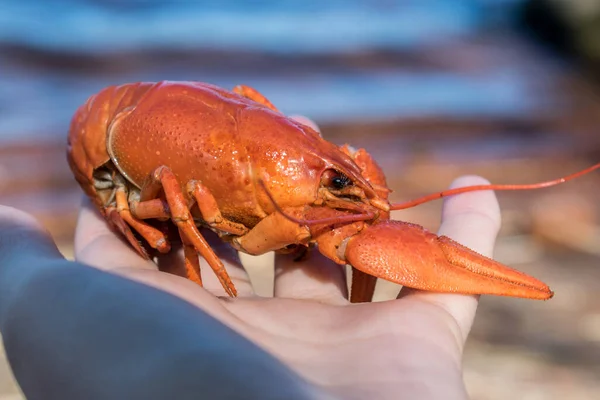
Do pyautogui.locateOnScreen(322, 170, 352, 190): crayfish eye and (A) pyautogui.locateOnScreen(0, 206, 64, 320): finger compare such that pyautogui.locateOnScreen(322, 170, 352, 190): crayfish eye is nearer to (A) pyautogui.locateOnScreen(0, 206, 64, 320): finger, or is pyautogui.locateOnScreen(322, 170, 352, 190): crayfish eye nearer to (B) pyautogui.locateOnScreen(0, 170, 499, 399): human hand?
(B) pyautogui.locateOnScreen(0, 170, 499, 399): human hand

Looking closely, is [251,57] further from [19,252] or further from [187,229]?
[19,252]

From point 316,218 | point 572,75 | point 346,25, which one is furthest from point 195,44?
point 316,218

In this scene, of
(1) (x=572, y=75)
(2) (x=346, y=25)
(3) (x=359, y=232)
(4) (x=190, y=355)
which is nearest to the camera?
(4) (x=190, y=355)

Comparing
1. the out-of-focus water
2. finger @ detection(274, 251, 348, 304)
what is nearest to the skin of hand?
finger @ detection(274, 251, 348, 304)

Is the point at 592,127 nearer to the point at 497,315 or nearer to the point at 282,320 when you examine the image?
the point at 497,315

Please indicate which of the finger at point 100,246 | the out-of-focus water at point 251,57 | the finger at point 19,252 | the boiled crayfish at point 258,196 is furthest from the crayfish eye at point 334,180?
the out-of-focus water at point 251,57
